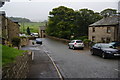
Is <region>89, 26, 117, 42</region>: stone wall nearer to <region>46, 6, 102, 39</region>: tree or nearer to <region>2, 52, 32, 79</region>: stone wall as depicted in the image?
<region>46, 6, 102, 39</region>: tree

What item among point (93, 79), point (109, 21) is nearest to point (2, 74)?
point (93, 79)

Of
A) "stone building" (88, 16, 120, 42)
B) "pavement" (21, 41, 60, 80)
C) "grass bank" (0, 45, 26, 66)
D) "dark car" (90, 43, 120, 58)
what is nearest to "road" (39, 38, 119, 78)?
"pavement" (21, 41, 60, 80)

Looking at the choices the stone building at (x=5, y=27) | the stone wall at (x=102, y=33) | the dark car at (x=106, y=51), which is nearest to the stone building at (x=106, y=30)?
the stone wall at (x=102, y=33)

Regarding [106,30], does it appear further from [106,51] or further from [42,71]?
[42,71]

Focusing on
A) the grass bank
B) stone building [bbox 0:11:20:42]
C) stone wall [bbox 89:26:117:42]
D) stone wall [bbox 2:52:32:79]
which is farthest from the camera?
stone wall [bbox 89:26:117:42]

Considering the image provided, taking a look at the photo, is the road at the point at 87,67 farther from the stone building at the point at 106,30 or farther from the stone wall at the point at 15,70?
the stone building at the point at 106,30

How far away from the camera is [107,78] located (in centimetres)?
786

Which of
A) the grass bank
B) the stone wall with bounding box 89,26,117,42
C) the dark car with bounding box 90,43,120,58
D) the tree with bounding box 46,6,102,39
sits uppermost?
the tree with bounding box 46,6,102,39

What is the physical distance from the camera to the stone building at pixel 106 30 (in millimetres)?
31484

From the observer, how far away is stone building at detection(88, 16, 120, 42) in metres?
31.5

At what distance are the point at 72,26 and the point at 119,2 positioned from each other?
2298cm

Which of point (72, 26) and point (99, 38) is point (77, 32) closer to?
point (72, 26)

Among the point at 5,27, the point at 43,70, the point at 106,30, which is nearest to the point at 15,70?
the point at 43,70

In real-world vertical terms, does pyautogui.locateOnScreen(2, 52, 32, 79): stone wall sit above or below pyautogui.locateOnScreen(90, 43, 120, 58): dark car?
above
